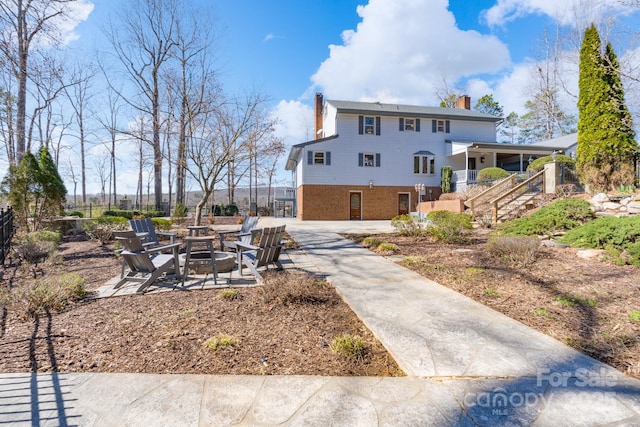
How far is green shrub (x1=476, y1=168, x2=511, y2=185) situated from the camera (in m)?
18.2

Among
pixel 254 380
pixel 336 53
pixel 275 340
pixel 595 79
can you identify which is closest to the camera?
pixel 254 380

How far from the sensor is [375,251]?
309 inches

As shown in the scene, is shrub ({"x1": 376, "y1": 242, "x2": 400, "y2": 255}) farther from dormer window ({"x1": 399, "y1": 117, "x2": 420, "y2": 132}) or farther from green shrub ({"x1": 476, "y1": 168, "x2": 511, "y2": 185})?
dormer window ({"x1": 399, "y1": 117, "x2": 420, "y2": 132})

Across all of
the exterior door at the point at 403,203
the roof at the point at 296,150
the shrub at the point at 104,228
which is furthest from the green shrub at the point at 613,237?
the roof at the point at 296,150

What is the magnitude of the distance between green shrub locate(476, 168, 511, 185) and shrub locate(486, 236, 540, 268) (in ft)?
43.5

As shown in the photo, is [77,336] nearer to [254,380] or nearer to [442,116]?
[254,380]

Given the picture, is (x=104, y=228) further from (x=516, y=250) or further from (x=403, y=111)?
(x=403, y=111)

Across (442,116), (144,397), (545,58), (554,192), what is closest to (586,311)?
(144,397)

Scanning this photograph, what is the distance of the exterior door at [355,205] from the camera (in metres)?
22.6

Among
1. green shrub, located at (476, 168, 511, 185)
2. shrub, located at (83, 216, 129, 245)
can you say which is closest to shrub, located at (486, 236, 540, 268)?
shrub, located at (83, 216, 129, 245)

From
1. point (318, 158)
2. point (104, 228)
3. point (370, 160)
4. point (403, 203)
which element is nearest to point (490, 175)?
point (403, 203)

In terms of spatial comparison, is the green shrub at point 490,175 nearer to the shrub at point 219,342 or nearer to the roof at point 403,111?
the roof at point 403,111

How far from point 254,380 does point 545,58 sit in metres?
36.2

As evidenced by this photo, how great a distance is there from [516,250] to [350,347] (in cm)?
473
